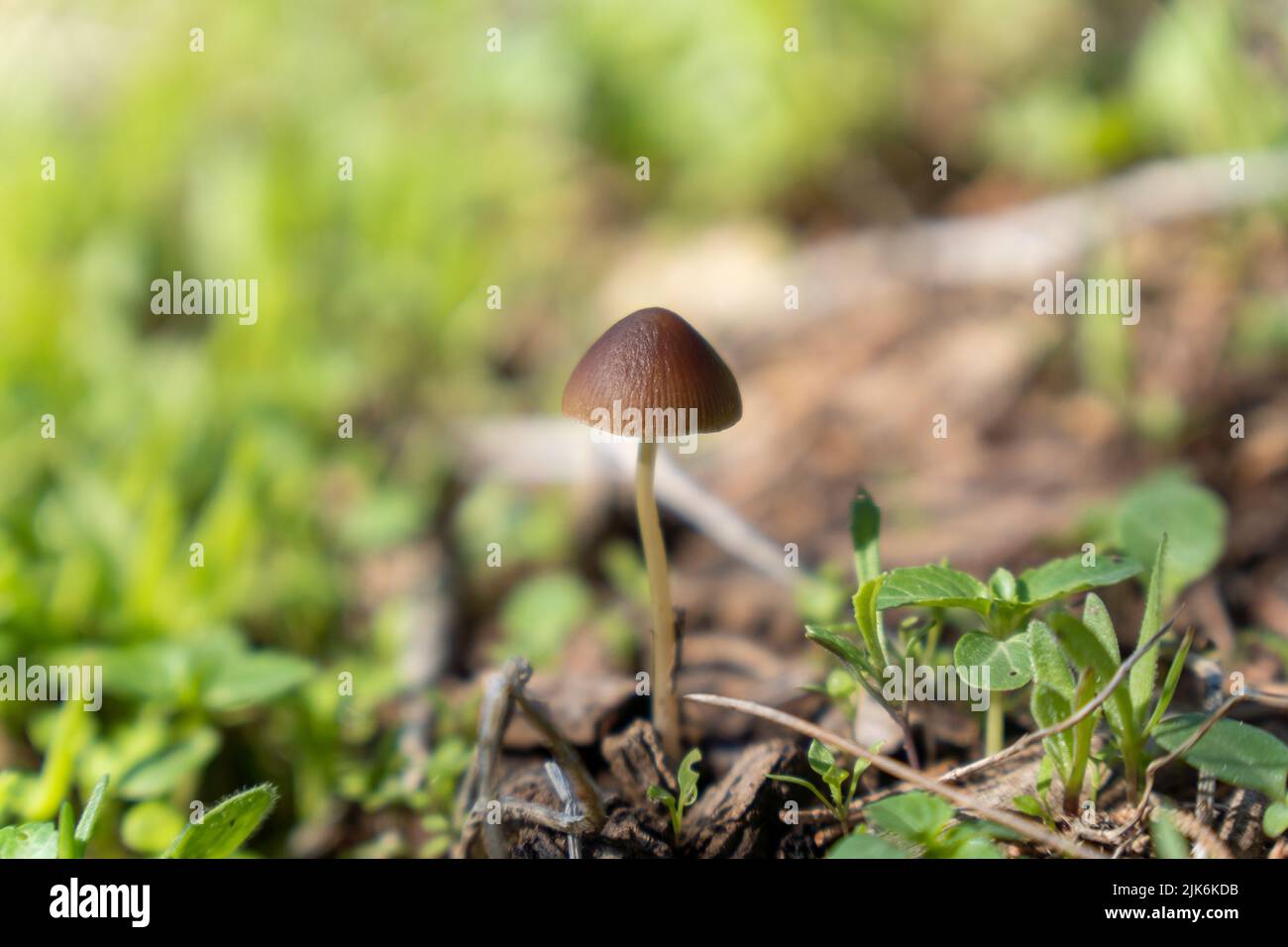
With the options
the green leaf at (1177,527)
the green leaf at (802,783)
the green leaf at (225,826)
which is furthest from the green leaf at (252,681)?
the green leaf at (1177,527)

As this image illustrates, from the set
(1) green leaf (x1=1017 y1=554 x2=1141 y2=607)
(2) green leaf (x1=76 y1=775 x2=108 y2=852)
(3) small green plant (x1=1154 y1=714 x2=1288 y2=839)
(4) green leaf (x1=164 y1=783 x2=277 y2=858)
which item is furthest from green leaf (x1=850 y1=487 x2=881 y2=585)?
(2) green leaf (x1=76 y1=775 x2=108 y2=852)

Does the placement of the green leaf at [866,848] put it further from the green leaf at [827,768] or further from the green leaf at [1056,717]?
the green leaf at [1056,717]

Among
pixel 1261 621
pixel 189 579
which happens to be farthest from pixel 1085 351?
pixel 189 579

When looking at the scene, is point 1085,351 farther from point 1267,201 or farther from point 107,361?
point 107,361

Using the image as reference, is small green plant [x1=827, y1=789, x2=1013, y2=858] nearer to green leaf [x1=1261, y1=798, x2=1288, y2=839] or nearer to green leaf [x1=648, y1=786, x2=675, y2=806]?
green leaf [x1=648, y1=786, x2=675, y2=806]

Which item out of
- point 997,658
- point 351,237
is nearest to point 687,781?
point 997,658

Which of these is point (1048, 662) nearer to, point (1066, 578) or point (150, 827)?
point (1066, 578)
